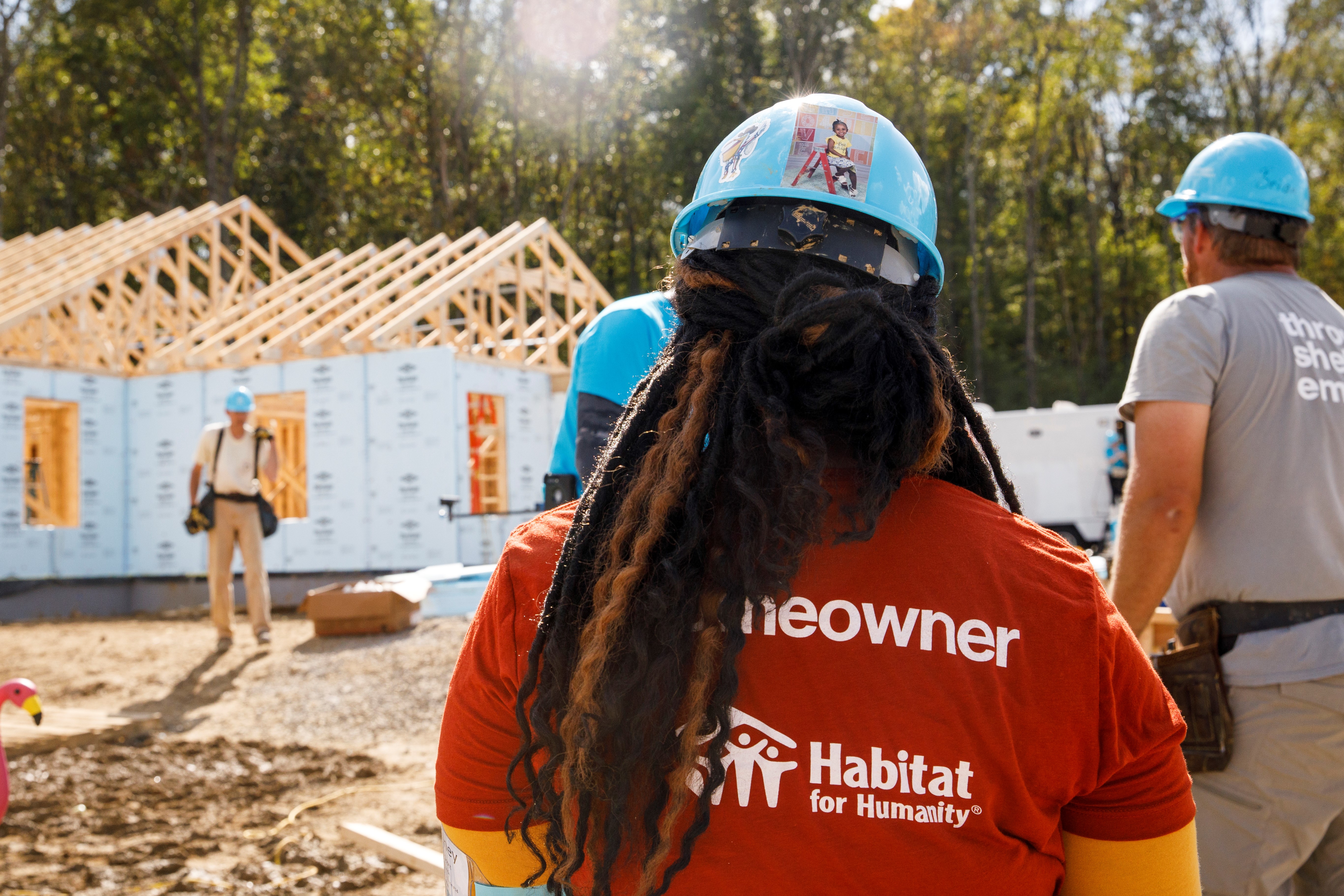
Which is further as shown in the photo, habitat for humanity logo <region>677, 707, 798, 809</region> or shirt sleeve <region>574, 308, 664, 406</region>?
shirt sleeve <region>574, 308, 664, 406</region>

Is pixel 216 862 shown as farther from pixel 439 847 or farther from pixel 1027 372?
pixel 1027 372

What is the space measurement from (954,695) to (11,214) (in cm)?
3543

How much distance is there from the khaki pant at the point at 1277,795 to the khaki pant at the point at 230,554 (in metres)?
7.90

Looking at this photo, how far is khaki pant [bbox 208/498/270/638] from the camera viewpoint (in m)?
8.41

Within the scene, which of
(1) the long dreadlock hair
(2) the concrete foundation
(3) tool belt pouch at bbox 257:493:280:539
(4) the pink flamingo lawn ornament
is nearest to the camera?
(1) the long dreadlock hair

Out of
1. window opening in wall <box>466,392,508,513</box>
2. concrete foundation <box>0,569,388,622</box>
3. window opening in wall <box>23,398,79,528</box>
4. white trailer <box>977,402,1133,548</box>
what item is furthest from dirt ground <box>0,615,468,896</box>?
white trailer <box>977,402,1133,548</box>

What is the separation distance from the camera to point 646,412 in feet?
3.46

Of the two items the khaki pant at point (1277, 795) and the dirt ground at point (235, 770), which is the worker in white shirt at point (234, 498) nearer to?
the dirt ground at point (235, 770)

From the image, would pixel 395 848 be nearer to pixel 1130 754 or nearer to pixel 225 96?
pixel 1130 754

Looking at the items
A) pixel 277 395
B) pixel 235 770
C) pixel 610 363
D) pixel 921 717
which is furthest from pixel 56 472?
pixel 921 717

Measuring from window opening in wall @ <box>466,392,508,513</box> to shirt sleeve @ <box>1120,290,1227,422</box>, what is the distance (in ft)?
35.7

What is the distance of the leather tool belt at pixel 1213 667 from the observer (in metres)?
1.90

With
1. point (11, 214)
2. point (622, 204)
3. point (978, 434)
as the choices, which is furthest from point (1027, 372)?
point (11, 214)

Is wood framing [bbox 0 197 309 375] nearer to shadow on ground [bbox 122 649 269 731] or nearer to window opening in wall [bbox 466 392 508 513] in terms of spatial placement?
Result: window opening in wall [bbox 466 392 508 513]
